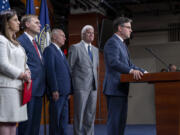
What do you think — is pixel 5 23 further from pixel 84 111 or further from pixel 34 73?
pixel 84 111

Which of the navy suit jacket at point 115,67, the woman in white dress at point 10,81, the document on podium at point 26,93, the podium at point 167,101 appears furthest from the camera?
the navy suit jacket at point 115,67

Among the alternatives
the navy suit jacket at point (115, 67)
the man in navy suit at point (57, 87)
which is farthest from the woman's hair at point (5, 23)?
the man in navy suit at point (57, 87)

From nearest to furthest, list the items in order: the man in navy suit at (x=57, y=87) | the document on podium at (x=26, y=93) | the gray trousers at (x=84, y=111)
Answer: the document on podium at (x=26, y=93), the man in navy suit at (x=57, y=87), the gray trousers at (x=84, y=111)

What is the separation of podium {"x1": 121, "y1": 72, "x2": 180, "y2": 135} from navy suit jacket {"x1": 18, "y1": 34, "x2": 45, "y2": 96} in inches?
42.3

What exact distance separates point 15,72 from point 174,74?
1235 mm

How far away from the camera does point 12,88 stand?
2.41 metres

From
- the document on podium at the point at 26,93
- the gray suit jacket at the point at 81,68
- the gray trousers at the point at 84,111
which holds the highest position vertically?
the gray suit jacket at the point at 81,68

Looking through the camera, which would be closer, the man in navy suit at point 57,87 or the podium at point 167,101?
the podium at point 167,101

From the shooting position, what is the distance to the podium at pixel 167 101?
2.70 metres

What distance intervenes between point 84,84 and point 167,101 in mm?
1619

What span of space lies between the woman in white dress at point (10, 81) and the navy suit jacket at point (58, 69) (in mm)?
1337

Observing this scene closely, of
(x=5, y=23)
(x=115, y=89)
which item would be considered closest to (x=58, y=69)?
(x=115, y=89)

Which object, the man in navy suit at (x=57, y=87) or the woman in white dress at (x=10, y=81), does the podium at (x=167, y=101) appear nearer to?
Answer: the woman in white dress at (x=10, y=81)

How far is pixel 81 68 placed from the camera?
4289 millimetres
